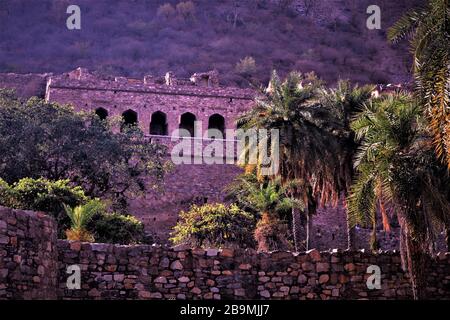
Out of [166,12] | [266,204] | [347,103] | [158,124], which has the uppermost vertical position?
[166,12]

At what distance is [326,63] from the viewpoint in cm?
8594

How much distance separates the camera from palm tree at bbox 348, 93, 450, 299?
67.2 ft

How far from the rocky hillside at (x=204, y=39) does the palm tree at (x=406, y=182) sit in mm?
52632

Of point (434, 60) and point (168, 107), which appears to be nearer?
point (434, 60)

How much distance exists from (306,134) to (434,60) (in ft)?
39.2

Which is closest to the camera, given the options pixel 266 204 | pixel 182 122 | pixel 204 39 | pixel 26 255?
pixel 26 255

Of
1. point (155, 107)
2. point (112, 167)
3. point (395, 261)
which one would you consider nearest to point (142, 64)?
point (155, 107)

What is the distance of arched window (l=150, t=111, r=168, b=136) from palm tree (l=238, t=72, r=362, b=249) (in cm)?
2083

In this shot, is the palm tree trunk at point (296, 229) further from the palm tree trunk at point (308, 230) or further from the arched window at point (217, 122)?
the arched window at point (217, 122)

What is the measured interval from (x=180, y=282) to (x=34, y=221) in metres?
4.08

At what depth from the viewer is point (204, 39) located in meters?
89.2

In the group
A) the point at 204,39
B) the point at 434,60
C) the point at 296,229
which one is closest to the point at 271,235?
the point at 296,229

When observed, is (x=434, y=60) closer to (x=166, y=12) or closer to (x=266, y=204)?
(x=266, y=204)

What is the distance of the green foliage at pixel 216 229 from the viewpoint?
30469 millimetres
